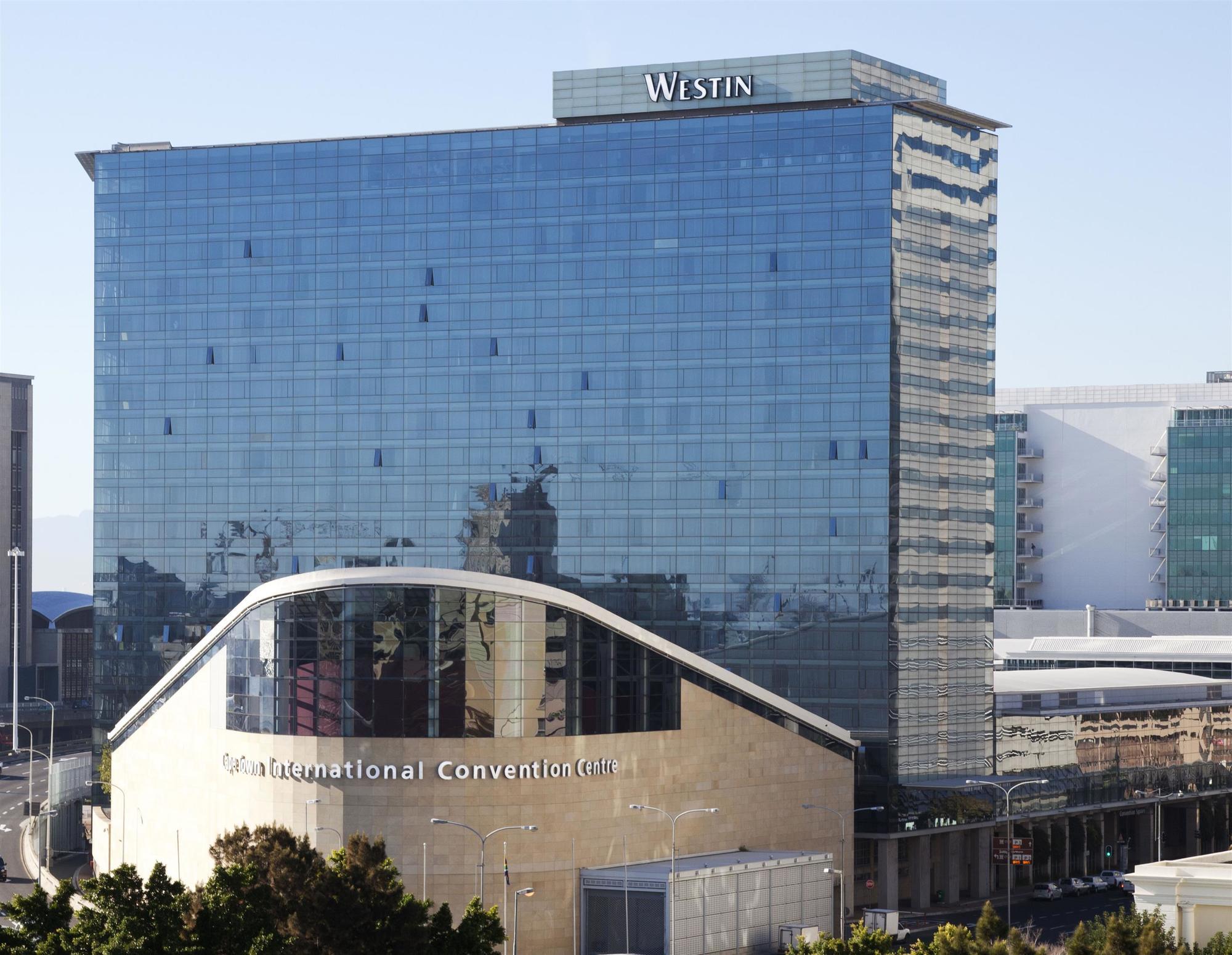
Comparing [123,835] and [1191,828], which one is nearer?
[123,835]

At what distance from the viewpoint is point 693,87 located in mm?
177500

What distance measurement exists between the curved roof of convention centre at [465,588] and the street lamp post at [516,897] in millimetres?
18228

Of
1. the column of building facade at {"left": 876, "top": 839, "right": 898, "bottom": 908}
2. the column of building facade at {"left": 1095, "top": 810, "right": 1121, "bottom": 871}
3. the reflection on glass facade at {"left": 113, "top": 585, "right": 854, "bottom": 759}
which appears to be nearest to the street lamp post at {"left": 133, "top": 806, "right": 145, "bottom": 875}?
the reflection on glass facade at {"left": 113, "top": 585, "right": 854, "bottom": 759}

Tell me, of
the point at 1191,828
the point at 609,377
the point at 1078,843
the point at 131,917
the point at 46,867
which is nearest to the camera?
the point at 131,917

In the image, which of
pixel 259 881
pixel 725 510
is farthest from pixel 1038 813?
pixel 259 881

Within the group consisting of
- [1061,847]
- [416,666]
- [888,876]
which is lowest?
[888,876]

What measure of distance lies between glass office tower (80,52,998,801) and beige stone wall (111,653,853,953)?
84.0 feet

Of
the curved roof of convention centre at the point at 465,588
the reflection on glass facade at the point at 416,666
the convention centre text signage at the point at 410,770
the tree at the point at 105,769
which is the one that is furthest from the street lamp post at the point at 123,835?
the reflection on glass facade at the point at 416,666

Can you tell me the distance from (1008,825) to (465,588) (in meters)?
55.4

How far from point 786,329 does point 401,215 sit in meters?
38.5

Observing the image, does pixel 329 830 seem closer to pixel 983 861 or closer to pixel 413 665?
pixel 413 665

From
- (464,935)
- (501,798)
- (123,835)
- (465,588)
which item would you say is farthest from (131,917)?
(123,835)

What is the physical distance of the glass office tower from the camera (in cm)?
16962

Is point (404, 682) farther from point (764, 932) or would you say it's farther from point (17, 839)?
point (17, 839)
